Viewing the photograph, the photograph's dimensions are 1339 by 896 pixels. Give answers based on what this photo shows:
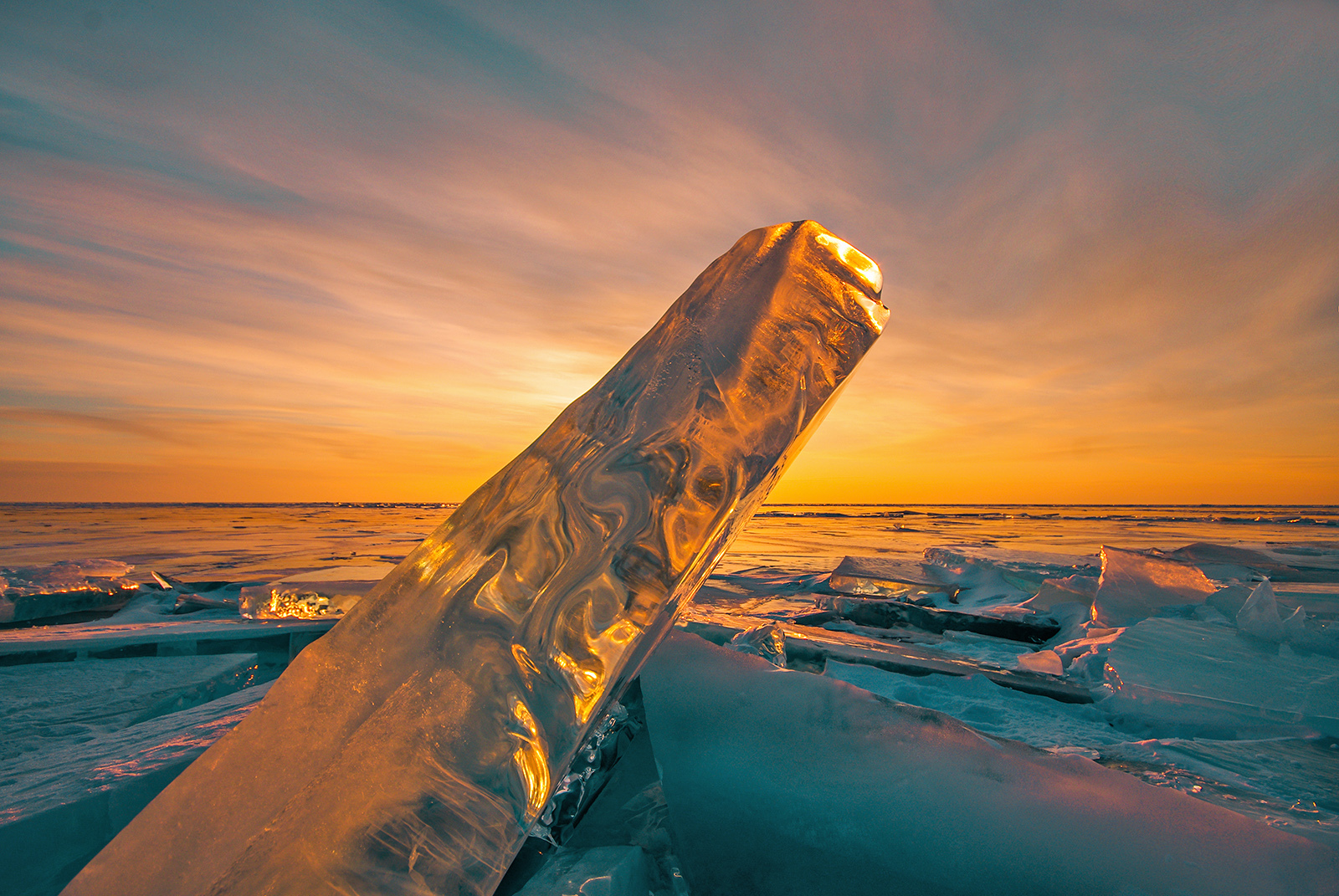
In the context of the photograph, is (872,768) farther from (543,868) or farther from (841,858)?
(543,868)

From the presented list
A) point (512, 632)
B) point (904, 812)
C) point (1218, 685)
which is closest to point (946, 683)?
point (1218, 685)

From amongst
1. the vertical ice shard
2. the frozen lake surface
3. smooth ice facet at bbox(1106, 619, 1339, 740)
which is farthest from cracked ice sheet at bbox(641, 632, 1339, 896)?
smooth ice facet at bbox(1106, 619, 1339, 740)

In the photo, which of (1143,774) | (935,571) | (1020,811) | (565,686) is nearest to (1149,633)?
(1143,774)

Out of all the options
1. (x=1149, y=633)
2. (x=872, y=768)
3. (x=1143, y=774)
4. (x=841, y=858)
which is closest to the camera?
(x=841, y=858)

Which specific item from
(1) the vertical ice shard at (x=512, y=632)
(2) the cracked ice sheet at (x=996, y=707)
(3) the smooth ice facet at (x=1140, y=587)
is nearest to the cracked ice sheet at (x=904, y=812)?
(1) the vertical ice shard at (x=512, y=632)

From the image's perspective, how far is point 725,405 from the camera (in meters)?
0.74

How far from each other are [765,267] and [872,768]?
3.08ft

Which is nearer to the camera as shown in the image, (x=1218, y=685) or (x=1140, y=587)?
(x=1218, y=685)

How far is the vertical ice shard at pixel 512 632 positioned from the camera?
578 millimetres

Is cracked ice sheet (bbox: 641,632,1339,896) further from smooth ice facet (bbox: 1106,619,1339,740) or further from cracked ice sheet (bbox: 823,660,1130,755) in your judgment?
smooth ice facet (bbox: 1106,619,1339,740)

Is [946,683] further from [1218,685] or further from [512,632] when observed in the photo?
[512,632]

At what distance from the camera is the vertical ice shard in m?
0.58

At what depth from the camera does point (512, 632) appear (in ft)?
2.20

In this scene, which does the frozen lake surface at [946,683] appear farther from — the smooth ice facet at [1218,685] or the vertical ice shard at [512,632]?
the vertical ice shard at [512,632]
